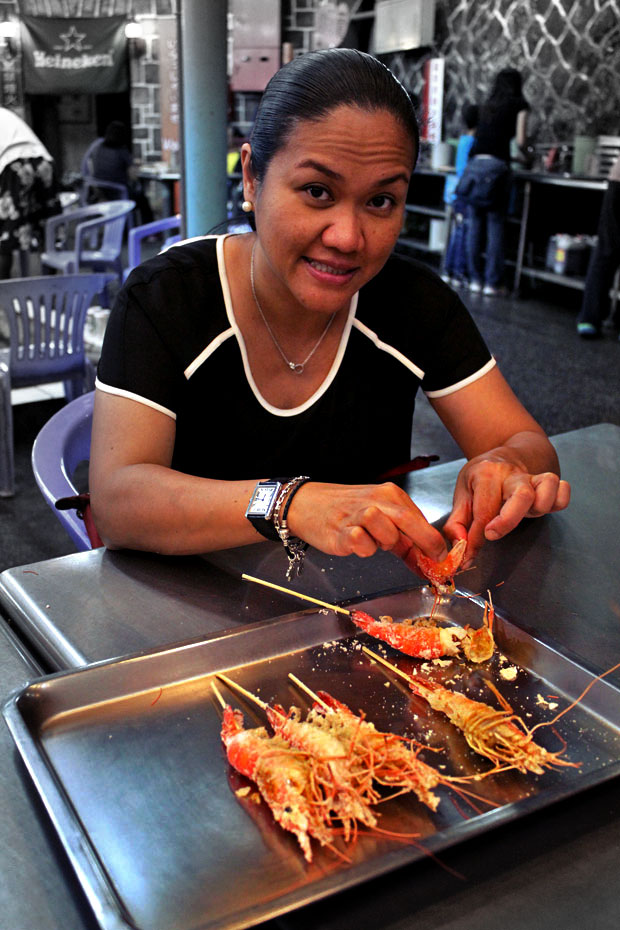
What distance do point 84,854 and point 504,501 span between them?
883 millimetres

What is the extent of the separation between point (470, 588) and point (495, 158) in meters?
7.37

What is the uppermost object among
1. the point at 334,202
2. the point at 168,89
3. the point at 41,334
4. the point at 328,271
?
the point at 168,89

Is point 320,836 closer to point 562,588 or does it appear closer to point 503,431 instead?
point 562,588

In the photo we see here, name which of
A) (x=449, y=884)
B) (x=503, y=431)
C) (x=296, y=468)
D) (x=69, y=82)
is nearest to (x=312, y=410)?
Result: (x=296, y=468)

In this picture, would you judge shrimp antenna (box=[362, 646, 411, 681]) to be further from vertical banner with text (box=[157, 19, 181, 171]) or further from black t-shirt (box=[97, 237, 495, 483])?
vertical banner with text (box=[157, 19, 181, 171])

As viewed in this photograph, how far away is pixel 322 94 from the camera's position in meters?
1.43

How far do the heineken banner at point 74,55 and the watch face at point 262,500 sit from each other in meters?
13.2

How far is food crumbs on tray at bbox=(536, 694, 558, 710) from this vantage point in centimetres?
106

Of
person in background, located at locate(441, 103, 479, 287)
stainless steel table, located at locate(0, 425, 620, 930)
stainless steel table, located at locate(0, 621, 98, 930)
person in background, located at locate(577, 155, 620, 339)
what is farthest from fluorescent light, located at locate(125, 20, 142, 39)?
stainless steel table, located at locate(0, 621, 98, 930)

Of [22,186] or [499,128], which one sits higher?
[499,128]

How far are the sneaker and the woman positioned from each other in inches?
216

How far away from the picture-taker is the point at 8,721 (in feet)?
3.09

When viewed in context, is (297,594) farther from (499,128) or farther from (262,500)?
(499,128)

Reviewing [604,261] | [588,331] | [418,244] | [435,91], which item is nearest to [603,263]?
[604,261]
